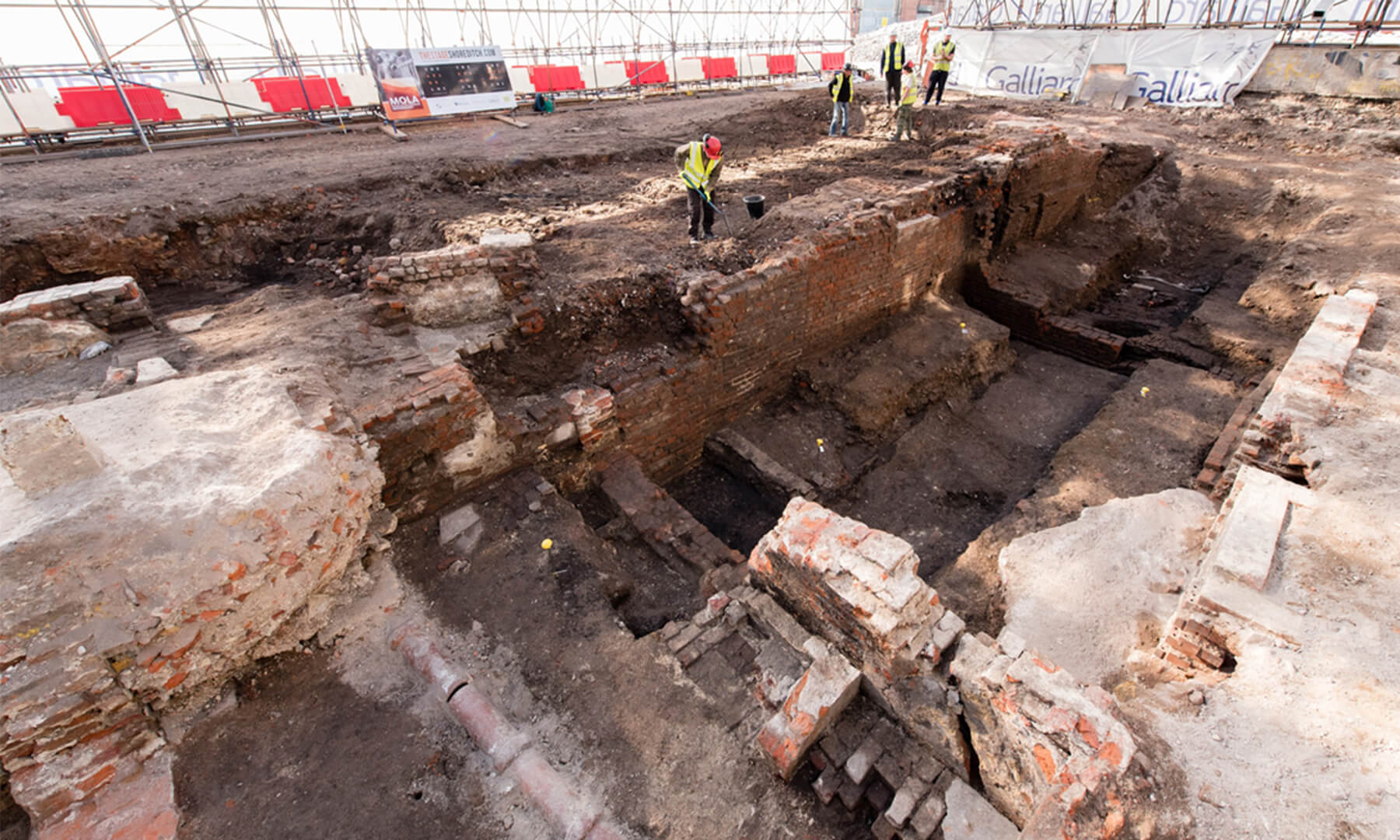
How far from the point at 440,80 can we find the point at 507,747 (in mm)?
14755

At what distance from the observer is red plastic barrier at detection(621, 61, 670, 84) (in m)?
18.6

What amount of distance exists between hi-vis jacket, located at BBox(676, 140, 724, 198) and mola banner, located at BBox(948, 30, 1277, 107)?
13.4 m

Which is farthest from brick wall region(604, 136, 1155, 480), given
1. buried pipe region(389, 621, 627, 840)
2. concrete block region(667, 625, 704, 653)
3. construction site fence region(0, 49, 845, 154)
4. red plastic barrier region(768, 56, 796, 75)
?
red plastic barrier region(768, 56, 796, 75)

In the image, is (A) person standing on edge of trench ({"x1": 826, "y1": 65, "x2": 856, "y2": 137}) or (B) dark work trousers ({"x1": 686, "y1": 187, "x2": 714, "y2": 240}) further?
(A) person standing on edge of trench ({"x1": 826, "y1": 65, "x2": 856, "y2": 137})

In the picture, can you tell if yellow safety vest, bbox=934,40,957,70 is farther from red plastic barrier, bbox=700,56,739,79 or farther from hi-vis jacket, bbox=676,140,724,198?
red plastic barrier, bbox=700,56,739,79

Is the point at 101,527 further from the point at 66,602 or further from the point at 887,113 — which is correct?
the point at 887,113

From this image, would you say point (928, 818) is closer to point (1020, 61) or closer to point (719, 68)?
point (1020, 61)

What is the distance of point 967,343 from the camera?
24.0 feet

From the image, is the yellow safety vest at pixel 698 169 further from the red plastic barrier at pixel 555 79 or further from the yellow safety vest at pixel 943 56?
the red plastic barrier at pixel 555 79

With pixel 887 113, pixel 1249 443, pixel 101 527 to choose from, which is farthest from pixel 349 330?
pixel 887 113

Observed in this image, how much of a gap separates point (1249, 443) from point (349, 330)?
6966mm

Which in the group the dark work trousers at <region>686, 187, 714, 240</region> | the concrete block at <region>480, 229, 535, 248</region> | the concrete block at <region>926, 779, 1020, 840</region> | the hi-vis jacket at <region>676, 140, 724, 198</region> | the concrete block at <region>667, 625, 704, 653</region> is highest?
the hi-vis jacket at <region>676, 140, 724, 198</region>

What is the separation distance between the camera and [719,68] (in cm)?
2034

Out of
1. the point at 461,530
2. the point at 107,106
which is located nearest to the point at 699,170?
the point at 461,530
